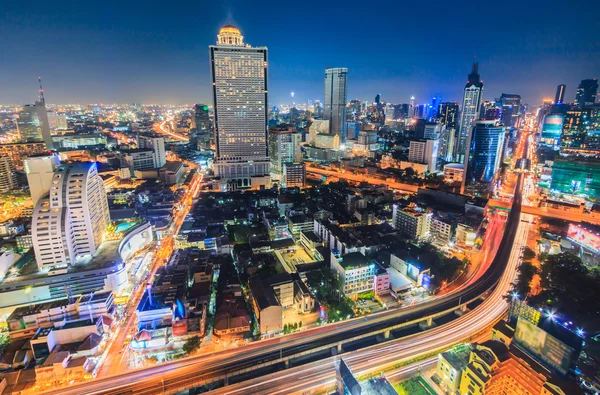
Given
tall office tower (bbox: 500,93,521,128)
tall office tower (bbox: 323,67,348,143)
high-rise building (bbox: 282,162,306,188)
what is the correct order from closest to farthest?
high-rise building (bbox: 282,162,306,188)
tall office tower (bbox: 323,67,348,143)
tall office tower (bbox: 500,93,521,128)

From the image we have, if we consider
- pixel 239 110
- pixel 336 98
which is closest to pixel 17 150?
pixel 239 110

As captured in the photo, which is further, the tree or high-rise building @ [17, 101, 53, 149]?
high-rise building @ [17, 101, 53, 149]

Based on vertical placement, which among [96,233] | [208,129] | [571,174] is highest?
[208,129]

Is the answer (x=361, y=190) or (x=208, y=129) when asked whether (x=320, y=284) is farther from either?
(x=208, y=129)

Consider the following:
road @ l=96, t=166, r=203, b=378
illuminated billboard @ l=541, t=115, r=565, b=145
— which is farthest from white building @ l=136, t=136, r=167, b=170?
illuminated billboard @ l=541, t=115, r=565, b=145

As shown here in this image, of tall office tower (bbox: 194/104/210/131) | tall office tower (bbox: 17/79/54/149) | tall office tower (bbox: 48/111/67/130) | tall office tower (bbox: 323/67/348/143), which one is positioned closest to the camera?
tall office tower (bbox: 17/79/54/149)

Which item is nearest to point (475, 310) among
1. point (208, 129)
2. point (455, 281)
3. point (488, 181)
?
point (455, 281)

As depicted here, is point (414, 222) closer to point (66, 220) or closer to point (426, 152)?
point (66, 220)

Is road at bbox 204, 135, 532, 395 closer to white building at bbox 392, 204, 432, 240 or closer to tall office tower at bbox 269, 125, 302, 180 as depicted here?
white building at bbox 392, 204, 432, 240
